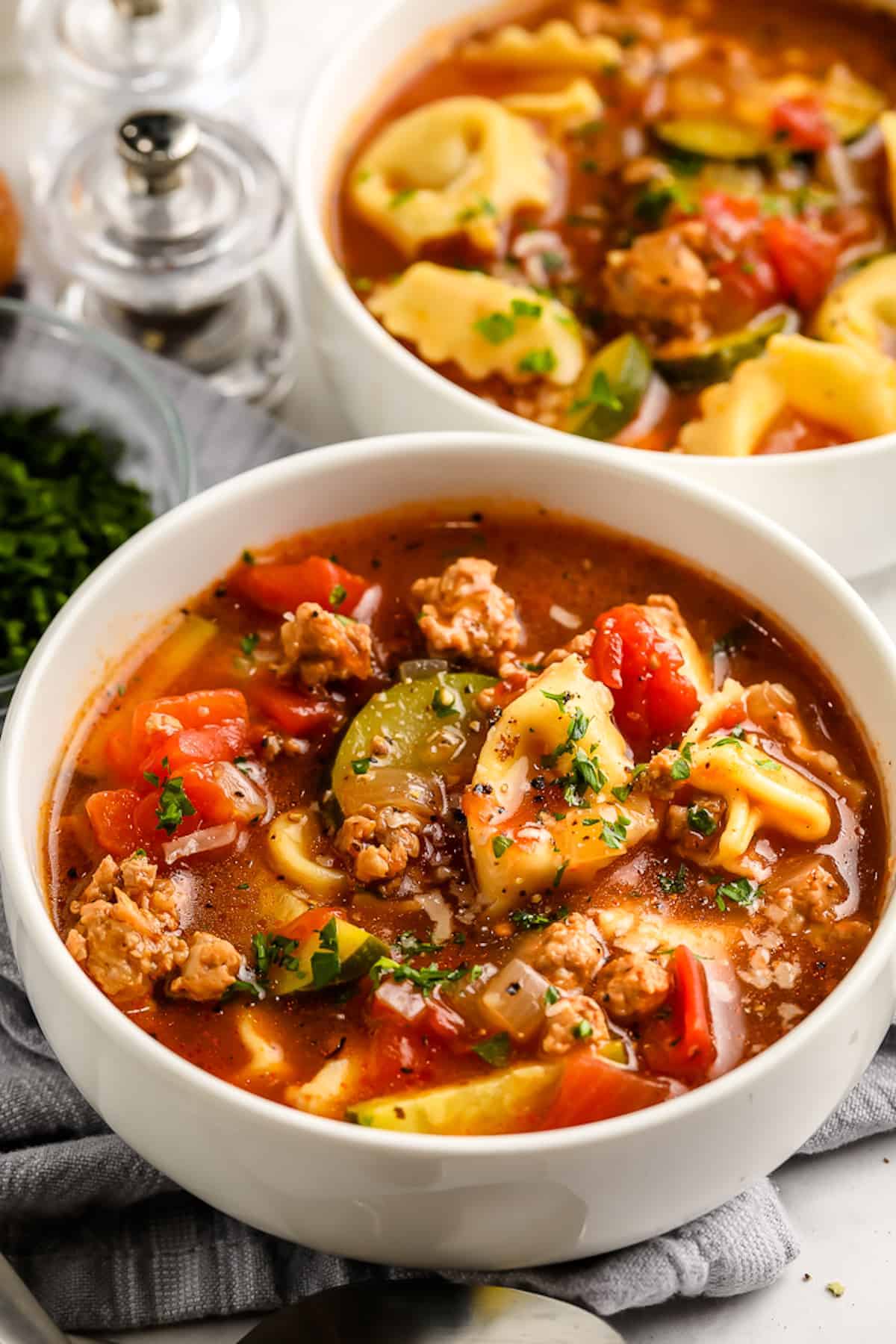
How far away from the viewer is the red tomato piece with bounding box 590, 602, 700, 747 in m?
3.87

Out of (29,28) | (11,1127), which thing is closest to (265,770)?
(11,1127)

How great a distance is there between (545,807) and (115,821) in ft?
3.14

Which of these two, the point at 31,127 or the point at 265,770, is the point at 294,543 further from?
the point at 31,127

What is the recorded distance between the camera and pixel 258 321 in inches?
233

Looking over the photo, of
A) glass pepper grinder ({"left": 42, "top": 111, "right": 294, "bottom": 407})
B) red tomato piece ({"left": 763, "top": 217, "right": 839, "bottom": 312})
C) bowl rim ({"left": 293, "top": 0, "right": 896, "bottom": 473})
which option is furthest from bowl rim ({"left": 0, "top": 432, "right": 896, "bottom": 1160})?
glass pepper grinder ({"left": 42, "top": 111, "right": 294, "bottom": 407})

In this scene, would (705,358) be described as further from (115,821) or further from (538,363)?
(115,821)

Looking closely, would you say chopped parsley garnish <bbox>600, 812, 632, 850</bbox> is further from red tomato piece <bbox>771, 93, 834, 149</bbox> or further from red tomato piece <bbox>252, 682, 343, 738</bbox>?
red tomato piece <bbox>771, 93, 834, 149</bbox>

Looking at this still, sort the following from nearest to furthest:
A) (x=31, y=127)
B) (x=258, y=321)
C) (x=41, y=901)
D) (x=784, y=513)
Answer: (x=41, y=901) < (x=784, y=513) < (x=258, y=321) < (x=31, y=127)

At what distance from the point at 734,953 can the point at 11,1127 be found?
1.77 m

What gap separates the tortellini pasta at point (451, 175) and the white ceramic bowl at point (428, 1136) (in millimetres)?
1464

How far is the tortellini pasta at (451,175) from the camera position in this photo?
17.6 feet

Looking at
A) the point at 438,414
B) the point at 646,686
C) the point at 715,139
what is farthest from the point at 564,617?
the point at 715,139

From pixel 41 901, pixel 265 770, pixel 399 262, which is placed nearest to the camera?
pixel 41 901

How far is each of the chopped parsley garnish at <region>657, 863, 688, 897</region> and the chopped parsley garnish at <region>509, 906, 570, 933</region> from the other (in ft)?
0.73
